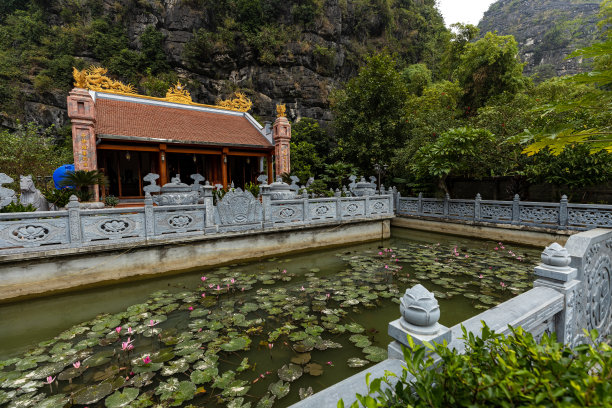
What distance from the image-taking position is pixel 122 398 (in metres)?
2.43

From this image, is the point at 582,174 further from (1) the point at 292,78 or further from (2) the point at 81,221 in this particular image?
(1) the point at 292,78

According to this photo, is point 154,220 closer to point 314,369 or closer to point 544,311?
point 314,369

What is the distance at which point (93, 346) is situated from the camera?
332cm

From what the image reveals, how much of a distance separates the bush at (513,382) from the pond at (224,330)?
186 centimetres

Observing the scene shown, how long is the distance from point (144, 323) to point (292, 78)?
84.8 ft

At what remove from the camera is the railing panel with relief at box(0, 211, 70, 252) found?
4719mm

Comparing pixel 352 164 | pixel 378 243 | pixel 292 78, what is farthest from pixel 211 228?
pixel 292 78

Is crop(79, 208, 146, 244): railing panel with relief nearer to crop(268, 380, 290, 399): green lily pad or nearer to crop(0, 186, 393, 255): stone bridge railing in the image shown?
crop(0, 186, 393, 255): stone bridge railing

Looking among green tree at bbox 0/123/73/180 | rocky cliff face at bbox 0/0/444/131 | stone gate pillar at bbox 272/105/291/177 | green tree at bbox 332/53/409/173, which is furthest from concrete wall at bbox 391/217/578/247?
rocky cliff face at bbox 0/0/444/131

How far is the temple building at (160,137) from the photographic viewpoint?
10.3 meters

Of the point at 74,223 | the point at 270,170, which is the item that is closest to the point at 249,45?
the point at 270,170

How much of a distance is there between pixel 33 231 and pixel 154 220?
1938mm

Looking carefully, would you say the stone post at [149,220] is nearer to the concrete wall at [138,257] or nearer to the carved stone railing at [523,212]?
the concrete wall at [138,257]

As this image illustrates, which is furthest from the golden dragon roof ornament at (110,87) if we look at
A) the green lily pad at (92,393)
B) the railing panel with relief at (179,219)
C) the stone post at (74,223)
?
the green lily pad at (92,393)
